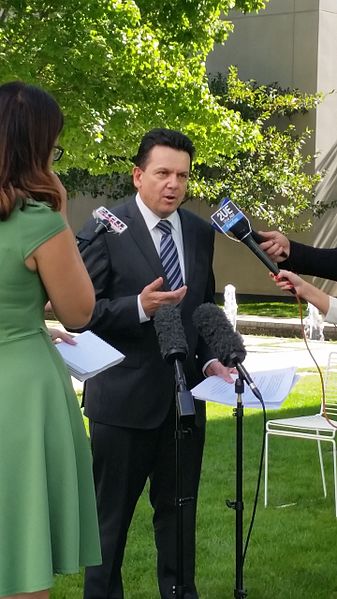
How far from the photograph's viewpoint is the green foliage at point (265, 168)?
2630 cm

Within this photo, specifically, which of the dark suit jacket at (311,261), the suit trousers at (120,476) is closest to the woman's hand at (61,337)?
the suit trousers at (120,476)

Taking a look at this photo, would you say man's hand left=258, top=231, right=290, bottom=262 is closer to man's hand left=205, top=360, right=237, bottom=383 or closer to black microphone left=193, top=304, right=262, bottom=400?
man's hand left=205, top=360, right=237, bottom=383

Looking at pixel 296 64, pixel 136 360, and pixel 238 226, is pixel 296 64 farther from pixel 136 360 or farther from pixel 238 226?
pixel 238 226

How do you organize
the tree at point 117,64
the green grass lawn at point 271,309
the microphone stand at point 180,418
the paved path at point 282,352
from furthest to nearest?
the green grass lawn at point 271,309, the paved path at point 282,352, the tree at point 117,64, the microphone stand at point 180,418

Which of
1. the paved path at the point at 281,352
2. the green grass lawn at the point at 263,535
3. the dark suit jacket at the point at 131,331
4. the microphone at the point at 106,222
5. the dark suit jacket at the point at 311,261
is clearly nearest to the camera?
the microphone at the point at 106,222

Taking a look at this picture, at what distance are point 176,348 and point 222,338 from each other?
234mm

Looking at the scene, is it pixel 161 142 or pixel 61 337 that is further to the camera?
pixel 161 142

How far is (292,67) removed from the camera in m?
28.9

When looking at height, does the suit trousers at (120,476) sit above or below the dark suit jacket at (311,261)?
below

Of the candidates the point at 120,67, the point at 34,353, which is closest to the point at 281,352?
the point at 120,67

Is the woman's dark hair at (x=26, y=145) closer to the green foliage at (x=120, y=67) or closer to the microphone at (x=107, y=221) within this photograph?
the microphone at (x=107, y=221)

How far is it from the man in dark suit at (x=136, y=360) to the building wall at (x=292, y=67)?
24274mm

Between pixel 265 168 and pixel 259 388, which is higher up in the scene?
pixel 259 388

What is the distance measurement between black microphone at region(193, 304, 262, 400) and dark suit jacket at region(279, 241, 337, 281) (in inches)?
39.3
